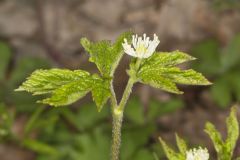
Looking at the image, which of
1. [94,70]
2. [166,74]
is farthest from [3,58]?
[166,74]

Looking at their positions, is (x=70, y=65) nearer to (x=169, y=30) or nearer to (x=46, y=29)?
(x=46, y=29)

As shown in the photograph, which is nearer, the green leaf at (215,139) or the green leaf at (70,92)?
the green leaf at (70,92)

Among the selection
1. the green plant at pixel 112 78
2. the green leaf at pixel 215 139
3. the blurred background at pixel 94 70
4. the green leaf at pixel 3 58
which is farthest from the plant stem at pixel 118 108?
the green leaf at pixel 3 58

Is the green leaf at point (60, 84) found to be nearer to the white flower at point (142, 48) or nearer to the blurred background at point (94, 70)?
the white flower at point (142, 48)

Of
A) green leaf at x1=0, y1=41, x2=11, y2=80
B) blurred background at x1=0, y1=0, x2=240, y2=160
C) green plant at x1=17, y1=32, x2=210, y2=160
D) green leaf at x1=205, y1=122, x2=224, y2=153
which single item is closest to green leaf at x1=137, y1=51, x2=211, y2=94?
green plant at x1=17, y1=32, x2=210, y2=160

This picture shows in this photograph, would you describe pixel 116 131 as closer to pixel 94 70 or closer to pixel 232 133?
pixel 232 133

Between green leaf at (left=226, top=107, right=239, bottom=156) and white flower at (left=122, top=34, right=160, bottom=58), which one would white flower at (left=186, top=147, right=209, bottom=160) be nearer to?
green leaf at (left=226, top=107, right=239, bottom=156)
